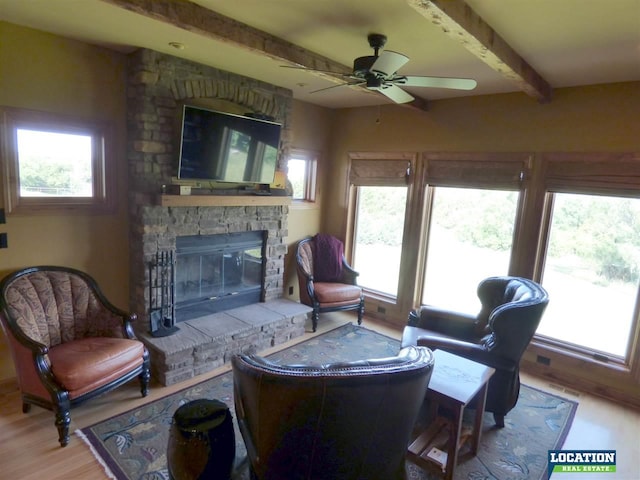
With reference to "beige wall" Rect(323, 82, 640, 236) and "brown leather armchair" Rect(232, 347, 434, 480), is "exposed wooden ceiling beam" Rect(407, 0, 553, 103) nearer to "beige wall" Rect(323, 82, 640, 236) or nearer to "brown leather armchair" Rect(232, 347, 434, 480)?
"beige wall" Rect(323, 82, 640, 236)

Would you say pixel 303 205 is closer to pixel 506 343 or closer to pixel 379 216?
pixel 379 216

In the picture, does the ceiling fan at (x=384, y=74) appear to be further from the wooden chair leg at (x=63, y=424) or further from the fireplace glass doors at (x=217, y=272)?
the wooden chair leg at (x=63, y=424)

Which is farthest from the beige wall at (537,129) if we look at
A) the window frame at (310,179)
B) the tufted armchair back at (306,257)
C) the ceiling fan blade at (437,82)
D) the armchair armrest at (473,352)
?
the ceiling fan blade at (437,82)

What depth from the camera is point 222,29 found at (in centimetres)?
249

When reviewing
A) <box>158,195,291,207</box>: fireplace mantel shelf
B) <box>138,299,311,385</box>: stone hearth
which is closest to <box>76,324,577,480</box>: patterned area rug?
<box>138,299,311,385</box>: stone hearth

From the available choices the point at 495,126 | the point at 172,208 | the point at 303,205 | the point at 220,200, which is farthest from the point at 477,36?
the point at 303,205

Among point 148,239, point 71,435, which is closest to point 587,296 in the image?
point 148,239

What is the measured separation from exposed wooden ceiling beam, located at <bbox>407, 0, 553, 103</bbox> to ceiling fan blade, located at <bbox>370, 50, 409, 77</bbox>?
257mm

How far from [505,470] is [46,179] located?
3992mm

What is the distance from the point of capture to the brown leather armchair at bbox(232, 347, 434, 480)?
1590 millimetres

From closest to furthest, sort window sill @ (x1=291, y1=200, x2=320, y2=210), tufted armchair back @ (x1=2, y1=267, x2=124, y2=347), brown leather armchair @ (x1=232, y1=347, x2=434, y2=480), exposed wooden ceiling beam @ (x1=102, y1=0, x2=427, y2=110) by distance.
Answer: brown leather armchair @ (x1=232, y1=347, x2=434, y2=480) < exposed wooden ceiling beam @ (x1=102, y1=0, x2=427, y2=110) < tufted armchair back @ (x1=2, y1=267, x2=124, y2=347) < window sill @ (x1=291, y1=200, x2=320, y2=210)

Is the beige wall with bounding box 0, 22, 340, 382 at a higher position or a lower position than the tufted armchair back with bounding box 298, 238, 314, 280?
higher

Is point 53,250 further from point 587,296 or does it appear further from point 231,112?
point 587,296

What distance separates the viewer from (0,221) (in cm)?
283
